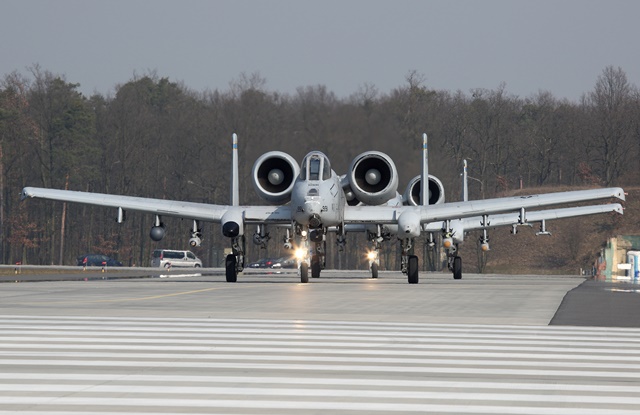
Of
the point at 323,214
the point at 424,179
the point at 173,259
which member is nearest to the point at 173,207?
the point at 323,214

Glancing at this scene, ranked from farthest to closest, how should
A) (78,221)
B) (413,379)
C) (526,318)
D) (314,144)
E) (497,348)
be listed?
(78,221) < (314,144) < (526,318) < (497,348) < (413,379)

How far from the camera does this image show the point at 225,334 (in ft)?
58.7

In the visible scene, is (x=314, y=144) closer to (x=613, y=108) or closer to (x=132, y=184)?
(x=132, y=184)

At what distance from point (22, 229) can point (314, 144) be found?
55.3 m

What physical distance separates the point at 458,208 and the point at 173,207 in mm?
11558

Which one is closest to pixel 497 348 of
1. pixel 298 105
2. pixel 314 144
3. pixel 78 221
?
pixel 314 144

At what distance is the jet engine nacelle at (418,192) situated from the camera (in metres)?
54.1

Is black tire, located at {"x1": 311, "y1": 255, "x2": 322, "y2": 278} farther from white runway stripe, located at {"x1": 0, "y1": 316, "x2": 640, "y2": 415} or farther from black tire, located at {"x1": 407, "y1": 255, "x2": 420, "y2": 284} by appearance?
white runway stripe, located at {"x1": 0, "y1": 316, "x2": 640, "y2": 415}

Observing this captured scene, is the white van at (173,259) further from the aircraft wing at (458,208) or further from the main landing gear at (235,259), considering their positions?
the aircraft wing at (458,208)

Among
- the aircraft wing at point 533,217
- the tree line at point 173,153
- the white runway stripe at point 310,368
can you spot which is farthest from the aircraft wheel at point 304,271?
the tree line at point 173,153

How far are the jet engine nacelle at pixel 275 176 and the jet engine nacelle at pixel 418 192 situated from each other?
1226 centimetres

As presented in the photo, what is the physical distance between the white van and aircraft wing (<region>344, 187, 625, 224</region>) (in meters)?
49.5

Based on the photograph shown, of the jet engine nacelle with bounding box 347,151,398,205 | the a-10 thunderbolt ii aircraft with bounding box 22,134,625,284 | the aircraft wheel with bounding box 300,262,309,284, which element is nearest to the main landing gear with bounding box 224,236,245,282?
the a-10 thunderbolt ii aircraft with bounding box 22,134,625,284

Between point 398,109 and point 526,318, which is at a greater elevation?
point 398,109
